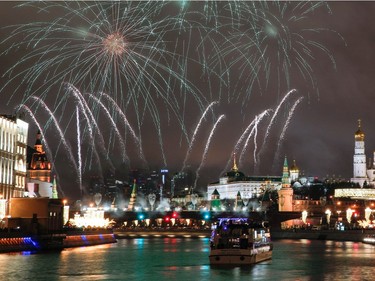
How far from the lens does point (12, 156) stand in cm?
8781

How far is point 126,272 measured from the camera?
50.4 m

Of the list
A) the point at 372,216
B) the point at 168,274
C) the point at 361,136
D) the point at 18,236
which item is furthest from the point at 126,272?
the point at 361,136

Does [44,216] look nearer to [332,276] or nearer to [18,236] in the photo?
[18,236]

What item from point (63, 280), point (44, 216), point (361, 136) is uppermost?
point (361, 136)

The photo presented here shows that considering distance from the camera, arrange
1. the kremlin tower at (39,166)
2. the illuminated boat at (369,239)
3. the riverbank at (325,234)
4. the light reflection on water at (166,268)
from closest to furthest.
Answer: the light reflection on water at (166,268) → the illuminated boat at (369,239) → the riverbank at (325,234) → the kremlin tower at (39,166)

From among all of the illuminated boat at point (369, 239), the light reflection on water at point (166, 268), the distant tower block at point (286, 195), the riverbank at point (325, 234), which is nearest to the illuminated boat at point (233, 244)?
the light reflection on water at point (166, 268)

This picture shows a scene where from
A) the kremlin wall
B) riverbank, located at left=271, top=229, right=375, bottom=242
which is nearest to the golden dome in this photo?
the kremlin wall

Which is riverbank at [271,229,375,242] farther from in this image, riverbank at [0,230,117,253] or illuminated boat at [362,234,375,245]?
riverbank at [0,230,117,253]

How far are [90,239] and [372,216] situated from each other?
91145 mm

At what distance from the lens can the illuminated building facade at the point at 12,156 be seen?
8462 centimetres

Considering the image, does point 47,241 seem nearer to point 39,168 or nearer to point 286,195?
point 39,168

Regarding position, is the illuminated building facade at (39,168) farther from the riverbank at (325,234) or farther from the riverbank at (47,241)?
the riverbank at (47,241)

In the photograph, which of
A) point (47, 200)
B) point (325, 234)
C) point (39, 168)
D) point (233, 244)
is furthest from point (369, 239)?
point (39, 168)

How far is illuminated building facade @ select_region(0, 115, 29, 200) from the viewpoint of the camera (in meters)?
84.6
